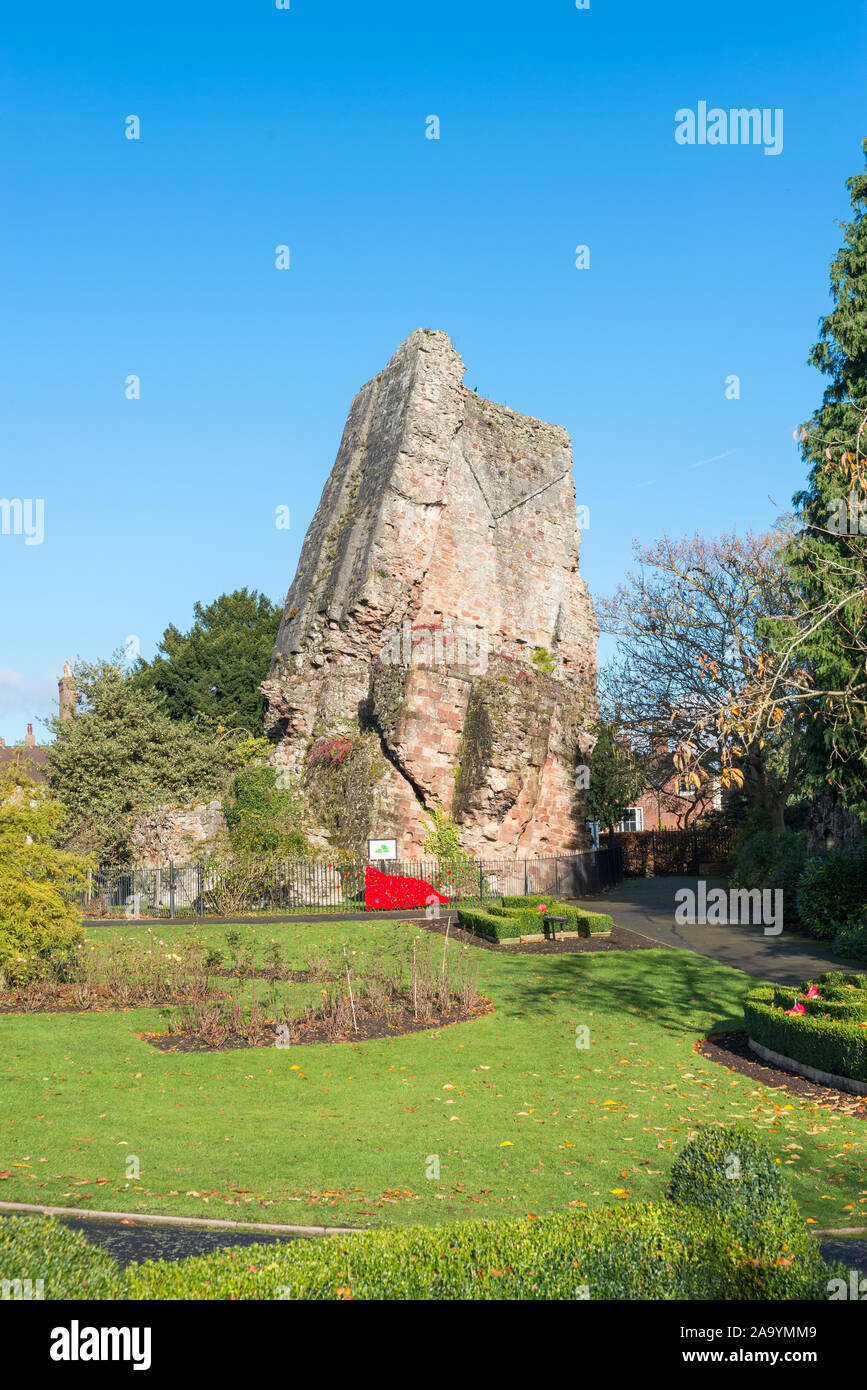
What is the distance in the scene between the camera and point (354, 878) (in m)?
27.4

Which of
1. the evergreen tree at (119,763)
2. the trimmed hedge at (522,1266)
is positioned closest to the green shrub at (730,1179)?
the trimmed hedge at (522,1266)

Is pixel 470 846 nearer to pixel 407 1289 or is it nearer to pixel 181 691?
pixel 181 691

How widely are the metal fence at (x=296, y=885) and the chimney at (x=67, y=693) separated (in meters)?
9.86

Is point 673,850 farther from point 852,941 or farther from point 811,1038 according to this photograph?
point 811,1038

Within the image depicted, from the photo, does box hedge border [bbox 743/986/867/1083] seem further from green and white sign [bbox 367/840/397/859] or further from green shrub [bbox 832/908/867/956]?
green and white sign [bbox 367/840/397/859]

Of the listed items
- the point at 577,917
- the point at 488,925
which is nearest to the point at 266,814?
the point at 488,925

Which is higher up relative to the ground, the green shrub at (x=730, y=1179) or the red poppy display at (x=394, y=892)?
the green shrub at (x=730, y=1179)

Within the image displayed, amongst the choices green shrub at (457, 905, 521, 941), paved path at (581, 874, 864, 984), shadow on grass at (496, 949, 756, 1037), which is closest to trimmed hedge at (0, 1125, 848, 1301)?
shadow on grass at (496, 949, 756, 1037)

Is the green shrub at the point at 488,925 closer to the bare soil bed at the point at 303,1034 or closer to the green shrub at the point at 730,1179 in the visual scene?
the bare soil bed at the point at 303,1034

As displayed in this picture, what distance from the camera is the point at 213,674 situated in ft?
147

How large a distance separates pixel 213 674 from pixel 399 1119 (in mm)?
36994

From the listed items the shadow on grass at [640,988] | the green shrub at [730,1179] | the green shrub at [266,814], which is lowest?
the shadow on grass at [640,988]

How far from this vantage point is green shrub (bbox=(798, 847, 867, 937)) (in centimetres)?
2097

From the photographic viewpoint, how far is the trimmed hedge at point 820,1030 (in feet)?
35.6
